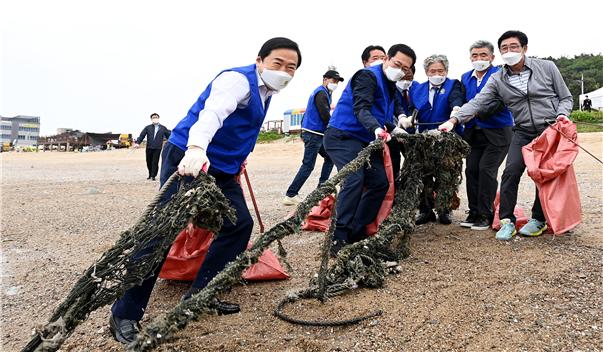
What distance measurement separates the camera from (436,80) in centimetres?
476

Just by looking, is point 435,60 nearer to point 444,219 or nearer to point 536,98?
point 536,98

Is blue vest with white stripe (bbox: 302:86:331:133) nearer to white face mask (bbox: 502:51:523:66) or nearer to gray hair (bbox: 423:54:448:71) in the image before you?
gray hair (bbox: 423:54:448:71)

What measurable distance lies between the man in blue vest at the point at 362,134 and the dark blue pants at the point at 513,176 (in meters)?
1.15

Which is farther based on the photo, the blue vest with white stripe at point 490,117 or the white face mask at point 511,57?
the blue vest with white stripe at point 490,117

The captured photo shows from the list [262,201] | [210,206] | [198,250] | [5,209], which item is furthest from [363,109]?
[5,209]

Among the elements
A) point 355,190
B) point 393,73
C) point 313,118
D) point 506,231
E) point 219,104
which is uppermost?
point 393,73

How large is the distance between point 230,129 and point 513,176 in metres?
2.79

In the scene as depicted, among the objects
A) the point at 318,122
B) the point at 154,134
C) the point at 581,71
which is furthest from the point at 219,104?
the point at 581,71

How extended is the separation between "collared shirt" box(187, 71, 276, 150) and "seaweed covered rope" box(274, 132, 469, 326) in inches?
40.2

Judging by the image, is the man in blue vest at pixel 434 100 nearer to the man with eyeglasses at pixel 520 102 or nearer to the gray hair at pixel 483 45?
the gray hair at pixel 483 45

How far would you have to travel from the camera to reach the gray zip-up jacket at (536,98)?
4.16 meters

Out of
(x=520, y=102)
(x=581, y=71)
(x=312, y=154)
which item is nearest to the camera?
(x=520, y=102)

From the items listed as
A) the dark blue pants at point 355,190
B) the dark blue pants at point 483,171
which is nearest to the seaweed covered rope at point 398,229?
the dark blue pants at point 355,190

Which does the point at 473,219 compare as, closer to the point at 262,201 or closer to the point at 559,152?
the point at 559,152
